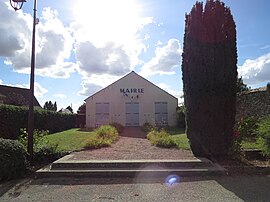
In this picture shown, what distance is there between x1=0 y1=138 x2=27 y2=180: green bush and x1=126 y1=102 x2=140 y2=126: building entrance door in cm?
2152

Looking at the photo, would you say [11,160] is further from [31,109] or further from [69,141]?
[69,141]

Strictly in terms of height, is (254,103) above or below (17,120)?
above

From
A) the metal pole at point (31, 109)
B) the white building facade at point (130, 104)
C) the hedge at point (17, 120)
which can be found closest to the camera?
the metal pole at point (31, 109)

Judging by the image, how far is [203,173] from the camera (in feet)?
23.3

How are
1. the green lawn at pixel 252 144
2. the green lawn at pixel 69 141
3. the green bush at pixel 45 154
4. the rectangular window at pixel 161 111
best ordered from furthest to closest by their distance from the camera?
the rectangular window at pixel 161 111, the green lawn at pixel 69 141, the green lawn at pixel 252 144, the green bush at pixel 45 154

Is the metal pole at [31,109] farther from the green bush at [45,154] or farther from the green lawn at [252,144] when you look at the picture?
the green lawn at [252,144]

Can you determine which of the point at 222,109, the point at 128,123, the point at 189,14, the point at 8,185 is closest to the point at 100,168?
the point at 8,185

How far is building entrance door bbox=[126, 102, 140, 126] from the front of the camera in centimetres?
2864

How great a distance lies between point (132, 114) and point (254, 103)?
15335 millimetres

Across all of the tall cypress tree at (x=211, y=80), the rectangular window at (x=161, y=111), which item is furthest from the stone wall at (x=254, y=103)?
the rectangular window at (x=161, y=111)

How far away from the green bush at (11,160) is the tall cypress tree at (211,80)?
197 inches

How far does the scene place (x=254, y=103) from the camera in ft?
49.1

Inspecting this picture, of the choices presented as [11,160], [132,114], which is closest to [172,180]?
[11,160]

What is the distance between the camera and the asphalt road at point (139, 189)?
5.38 metres
